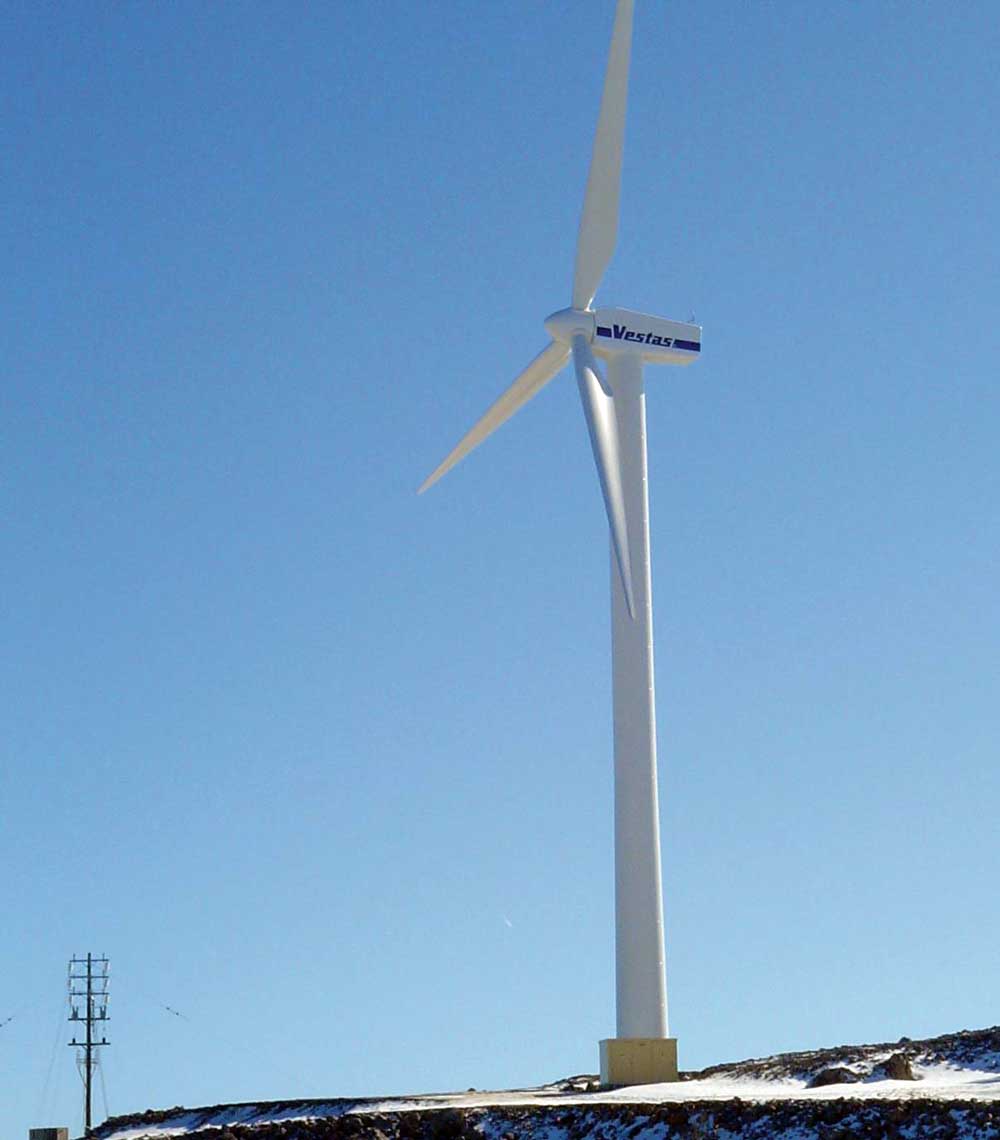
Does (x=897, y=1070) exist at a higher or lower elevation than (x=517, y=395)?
lower

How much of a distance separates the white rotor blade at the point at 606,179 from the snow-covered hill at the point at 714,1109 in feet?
89.5

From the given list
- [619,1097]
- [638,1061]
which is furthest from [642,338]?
[619,1097]

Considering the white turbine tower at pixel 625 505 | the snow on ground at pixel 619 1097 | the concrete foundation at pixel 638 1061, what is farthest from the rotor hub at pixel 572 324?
the snow on ground at pixel 619 1097

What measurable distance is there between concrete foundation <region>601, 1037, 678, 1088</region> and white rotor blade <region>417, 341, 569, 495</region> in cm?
2378

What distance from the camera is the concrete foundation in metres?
52.9

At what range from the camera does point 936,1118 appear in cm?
3706

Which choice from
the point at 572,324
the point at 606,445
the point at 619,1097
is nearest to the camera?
the point at 619,1097

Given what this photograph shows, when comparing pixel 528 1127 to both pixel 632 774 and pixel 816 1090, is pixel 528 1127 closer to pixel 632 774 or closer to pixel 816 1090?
pixel 816 1090

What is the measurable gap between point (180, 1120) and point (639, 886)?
16.4 m

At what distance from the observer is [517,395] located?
213ft

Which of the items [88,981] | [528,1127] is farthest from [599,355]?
[88,981]

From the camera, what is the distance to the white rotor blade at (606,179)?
61406 millimetres

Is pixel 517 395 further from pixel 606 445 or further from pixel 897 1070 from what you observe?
pixel 897 1070

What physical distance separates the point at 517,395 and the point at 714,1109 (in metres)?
31.3
